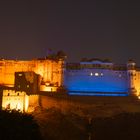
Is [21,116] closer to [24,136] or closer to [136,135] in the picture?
[24,136]

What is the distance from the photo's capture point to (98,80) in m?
80.7

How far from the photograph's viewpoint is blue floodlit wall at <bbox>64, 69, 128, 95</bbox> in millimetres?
79750

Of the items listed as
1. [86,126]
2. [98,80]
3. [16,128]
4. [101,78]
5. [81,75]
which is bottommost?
[86,126]

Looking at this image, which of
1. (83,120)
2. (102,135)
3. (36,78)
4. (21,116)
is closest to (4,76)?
(36,78)

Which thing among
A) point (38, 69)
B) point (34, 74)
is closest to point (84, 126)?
point (34, 74)

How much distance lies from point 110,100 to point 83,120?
32.5ft

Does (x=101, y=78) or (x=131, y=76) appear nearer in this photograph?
(x=131, y=76)

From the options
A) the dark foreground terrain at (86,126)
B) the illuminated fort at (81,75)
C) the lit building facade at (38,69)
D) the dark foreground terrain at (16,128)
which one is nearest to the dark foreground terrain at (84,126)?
the dark foreground terrain at (86,126)

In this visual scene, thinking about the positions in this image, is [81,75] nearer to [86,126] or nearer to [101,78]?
[101,78]

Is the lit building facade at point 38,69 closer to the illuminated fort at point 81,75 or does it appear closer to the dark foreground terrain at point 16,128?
the illuminated fort at point 81,75

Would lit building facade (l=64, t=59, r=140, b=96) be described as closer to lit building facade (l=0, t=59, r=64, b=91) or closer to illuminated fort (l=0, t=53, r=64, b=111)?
lit building facade (l=0, t=59, r=64, b=91)

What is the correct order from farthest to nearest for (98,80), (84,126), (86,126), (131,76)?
1. (98,80)
2. (131,76)
3. (86,126)
4. (84,126)

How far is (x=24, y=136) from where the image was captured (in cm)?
2181

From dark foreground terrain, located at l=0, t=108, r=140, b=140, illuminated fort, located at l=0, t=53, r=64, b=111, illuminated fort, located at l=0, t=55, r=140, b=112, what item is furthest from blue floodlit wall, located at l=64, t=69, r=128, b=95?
dark foreground terrain, located at l=0, t=108, r=140, b=140
